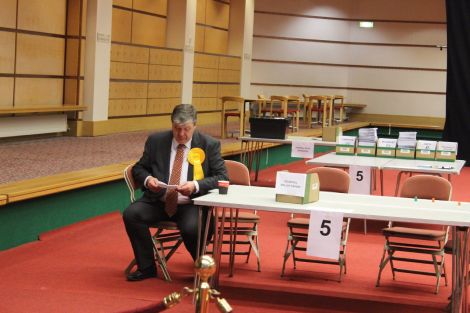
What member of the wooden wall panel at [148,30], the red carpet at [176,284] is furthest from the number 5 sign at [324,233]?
the wooden wall panel at [148,30]

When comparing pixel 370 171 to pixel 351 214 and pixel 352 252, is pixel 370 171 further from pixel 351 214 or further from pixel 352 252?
pixel 351 214

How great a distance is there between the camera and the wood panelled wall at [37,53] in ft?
33.6

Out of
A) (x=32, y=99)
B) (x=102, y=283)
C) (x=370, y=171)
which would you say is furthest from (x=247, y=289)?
(x=32, y=99)

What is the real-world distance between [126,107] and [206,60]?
11.2 ft

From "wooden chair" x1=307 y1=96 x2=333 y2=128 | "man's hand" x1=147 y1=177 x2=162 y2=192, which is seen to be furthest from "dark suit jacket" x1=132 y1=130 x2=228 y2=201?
"wooden chair" x1=307 y1=96 x2=333 y2=128

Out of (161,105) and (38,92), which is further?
(161,105)

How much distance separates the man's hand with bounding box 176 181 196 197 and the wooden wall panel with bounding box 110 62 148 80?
7.69m

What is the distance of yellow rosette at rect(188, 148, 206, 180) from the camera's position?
5.43 meters

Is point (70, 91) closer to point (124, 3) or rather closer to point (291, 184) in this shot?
point (124, 3)

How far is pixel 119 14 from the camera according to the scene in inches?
526

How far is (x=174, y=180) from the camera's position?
543 cm

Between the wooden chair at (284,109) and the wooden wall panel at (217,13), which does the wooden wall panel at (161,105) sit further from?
the wooden wall panel at (217,13)

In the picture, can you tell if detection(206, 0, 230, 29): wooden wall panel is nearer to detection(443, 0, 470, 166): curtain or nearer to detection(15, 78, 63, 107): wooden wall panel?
detection(443, 0, 470, 166): curtain

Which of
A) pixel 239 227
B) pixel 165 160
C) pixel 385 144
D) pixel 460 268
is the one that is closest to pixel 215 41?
pixel 385 144
